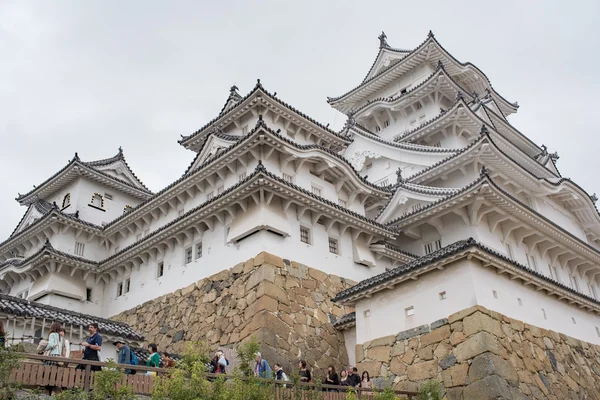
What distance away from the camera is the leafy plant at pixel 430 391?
13234mm

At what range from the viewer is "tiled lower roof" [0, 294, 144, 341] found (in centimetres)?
1708

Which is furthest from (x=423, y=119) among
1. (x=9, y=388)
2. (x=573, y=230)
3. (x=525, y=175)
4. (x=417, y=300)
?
(x=9, y=388)

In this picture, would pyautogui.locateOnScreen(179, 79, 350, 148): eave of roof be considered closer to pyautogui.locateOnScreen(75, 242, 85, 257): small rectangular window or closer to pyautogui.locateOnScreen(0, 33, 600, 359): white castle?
pyautogui.locateOnScreen(0, 33, 600, 359): white castle

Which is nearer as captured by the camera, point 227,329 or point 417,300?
point 417,300

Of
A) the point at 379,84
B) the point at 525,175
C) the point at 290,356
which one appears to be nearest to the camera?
the point at 290,356

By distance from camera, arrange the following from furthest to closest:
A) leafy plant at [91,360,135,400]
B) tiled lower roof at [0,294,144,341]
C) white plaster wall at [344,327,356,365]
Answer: white plaster wall at [344,327,356,365] → tiled lower roof at [0,294,144,341] → leafy plant at [91,360,135,400]

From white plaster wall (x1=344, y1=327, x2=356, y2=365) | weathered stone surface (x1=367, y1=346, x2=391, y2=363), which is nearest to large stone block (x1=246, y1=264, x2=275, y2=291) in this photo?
white plaster wall (x1=344, y1=327, x2=356, y2=365)

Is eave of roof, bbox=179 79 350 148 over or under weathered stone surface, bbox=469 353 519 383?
over

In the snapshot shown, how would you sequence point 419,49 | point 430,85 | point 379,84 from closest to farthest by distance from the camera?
point 430,85, point 419,49, point 379,84

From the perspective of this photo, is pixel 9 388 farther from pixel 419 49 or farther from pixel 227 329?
pixel 419 49

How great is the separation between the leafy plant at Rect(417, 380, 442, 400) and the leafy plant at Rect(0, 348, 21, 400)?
8958 millimetres

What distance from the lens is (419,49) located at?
126 feet

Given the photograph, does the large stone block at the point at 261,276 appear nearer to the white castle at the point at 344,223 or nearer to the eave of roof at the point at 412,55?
the white castle at the point at 344,223

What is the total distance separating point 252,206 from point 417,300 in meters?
7.30
